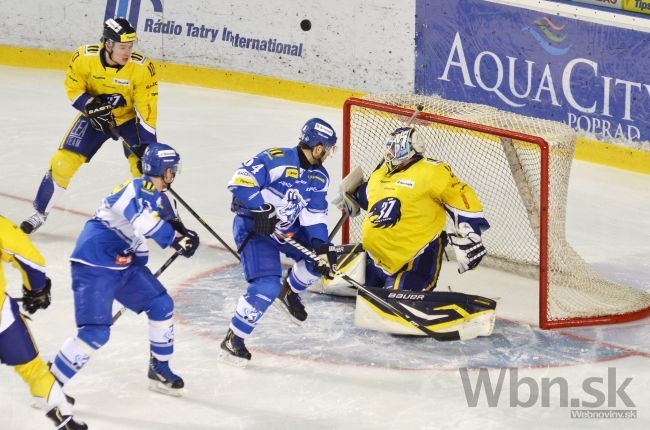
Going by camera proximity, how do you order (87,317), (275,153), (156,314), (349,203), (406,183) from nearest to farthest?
1. (87,317)
2. (156,314)
3. (275,153)
4. (406,183)
5. (349,203)

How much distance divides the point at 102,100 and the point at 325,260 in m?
1.93

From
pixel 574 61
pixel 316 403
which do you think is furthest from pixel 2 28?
pixel 316 403

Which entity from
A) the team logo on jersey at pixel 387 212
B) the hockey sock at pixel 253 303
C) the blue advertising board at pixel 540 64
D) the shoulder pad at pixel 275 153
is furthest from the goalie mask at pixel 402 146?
the blue advertising board at pixel 540 64

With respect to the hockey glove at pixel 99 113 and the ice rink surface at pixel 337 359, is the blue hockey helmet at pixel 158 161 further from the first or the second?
the hockey glove at pixel 99 113

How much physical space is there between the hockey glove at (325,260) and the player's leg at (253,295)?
19cm

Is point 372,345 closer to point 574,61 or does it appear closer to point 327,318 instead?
point 327,318

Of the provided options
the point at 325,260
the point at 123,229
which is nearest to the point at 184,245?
the point at 123,229

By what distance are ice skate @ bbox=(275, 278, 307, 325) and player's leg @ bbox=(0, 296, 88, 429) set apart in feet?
5.32

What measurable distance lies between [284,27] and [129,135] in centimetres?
301

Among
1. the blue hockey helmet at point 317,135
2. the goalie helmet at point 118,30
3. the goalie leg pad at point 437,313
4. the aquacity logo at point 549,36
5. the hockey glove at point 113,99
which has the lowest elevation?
the goalie leg pad at point 437,313

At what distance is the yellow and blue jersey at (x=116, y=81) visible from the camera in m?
7.03

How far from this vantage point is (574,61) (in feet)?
27.2

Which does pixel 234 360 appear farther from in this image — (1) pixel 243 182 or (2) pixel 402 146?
(2) pixel 402 146

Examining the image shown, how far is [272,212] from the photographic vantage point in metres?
5.50
